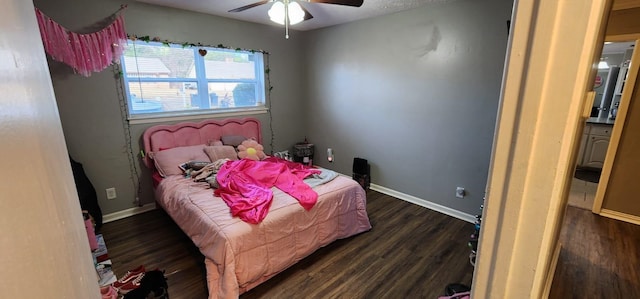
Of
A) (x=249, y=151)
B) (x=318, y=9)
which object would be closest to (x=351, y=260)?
(x=249, y=151)

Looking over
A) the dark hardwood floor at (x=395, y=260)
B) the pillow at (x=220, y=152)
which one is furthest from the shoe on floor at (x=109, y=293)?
the pillow at (x=220, y=152)

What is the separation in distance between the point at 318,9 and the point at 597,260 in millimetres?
3530

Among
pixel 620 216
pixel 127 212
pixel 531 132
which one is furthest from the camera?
pixel 127 212

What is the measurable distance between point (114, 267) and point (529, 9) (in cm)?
296

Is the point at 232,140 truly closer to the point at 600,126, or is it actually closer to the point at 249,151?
the point at 249,151

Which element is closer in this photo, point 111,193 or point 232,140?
point 111,193

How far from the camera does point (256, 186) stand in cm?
247

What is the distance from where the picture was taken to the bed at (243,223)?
6.15 ft

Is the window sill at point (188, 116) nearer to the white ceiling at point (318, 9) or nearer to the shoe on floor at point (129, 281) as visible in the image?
the white ceiling at point (318, 9)

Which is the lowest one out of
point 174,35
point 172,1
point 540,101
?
point 540,101

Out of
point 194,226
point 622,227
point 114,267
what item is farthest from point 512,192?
point 622,227

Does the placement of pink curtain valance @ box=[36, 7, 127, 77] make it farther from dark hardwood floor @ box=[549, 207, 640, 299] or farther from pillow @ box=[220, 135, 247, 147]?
dark hardwood floor @ box=[549, 207, 640, 299]

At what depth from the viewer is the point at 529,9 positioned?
1.54 feet

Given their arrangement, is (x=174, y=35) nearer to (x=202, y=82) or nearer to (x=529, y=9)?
(x=202, y=82)
